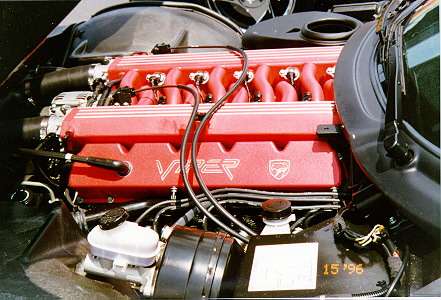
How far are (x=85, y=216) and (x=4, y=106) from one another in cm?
57

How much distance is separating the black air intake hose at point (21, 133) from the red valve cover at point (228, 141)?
98mm

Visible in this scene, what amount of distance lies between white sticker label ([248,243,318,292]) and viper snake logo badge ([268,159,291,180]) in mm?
249

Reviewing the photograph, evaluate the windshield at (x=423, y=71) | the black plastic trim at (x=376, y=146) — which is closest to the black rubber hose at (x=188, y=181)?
the black plastic trim at (x=376, y=146)

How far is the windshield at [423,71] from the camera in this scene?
1052 millimetres

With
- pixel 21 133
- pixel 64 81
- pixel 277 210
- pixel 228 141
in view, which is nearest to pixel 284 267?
pixel 277 210

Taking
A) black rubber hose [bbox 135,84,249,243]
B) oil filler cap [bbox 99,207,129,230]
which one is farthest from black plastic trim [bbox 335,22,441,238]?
oil filler cap [bbox 99,207,129,230]

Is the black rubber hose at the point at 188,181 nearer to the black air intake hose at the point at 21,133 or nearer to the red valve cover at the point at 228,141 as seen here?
the red valve cover at the point at 228,141

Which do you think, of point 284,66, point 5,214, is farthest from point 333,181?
point 5,214

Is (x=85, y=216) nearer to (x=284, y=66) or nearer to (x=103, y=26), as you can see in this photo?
(x=284, y=66)

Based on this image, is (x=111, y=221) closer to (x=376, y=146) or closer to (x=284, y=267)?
(x=284, y=267)

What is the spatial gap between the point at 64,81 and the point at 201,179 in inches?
30.1

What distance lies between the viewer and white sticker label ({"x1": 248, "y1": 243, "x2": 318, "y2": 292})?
3.15 feet

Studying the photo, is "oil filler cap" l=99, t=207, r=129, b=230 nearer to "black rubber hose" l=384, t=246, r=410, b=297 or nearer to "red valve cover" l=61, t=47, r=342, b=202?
"red valve cover" l=61, t=47, r=342, b=202

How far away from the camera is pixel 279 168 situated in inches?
50.1
